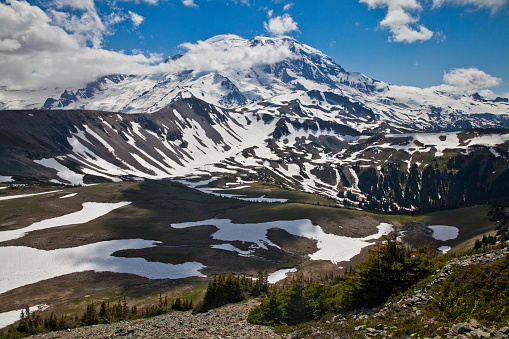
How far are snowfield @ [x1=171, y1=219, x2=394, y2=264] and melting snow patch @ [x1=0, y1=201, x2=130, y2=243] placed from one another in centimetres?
2756

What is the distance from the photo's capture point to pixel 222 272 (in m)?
71.5

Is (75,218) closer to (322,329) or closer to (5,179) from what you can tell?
(5,179)

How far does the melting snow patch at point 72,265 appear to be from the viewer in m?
64.4

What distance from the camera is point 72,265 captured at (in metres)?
69.5

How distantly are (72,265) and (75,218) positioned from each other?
36.3 m

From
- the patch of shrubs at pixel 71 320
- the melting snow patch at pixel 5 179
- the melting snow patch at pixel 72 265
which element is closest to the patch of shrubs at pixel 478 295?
the patch of shrubs at pixel 71 320

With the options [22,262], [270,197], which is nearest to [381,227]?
[270,197]

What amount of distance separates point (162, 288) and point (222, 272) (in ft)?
46.2

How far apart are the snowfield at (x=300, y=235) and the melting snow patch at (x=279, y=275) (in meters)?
10.8

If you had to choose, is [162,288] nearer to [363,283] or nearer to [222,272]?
[222,272]

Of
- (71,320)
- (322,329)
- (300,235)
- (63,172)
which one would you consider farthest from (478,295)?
(63,172)

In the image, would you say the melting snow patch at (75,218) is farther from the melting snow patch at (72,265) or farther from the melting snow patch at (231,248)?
the melting snow patch at (231,248)

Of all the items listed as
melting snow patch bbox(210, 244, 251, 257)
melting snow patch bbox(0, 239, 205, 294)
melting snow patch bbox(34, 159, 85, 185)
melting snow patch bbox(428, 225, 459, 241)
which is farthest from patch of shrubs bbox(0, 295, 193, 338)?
melting snow patch bbox(34, 159, 85, 185)

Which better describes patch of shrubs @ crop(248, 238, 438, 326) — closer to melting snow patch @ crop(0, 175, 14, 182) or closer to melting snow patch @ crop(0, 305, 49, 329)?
melting snow patch @ crop(0, 305, 49, 329)
